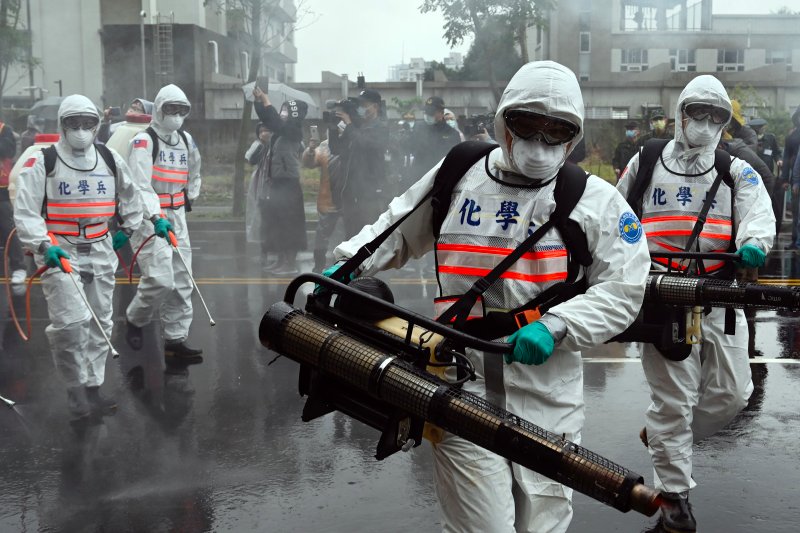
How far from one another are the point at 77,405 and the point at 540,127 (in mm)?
4029

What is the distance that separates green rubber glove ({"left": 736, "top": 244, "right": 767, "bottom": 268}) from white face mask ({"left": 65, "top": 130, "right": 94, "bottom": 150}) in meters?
4.08

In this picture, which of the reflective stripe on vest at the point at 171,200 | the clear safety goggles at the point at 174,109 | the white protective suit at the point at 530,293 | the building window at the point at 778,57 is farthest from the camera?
the building window at the point at 778,57

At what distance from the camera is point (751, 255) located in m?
4.38

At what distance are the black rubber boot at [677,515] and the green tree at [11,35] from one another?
15980 millimetres

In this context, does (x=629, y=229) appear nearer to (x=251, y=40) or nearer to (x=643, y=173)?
(x=643, y=173)

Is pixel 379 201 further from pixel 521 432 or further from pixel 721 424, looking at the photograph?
pixel 521 432

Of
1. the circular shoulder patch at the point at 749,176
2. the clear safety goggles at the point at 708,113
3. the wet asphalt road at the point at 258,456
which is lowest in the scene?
the wet asphalt road at the point at 258,456

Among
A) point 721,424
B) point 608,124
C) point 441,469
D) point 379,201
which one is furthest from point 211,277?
point 608,124

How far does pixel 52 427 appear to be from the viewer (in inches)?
234

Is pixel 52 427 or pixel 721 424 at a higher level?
pixel 721 424

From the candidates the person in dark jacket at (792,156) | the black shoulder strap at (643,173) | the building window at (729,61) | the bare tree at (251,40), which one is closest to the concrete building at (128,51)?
the bare tree at (251,40)

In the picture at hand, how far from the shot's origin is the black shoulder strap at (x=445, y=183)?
3.27 m

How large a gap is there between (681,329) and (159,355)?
452 cm

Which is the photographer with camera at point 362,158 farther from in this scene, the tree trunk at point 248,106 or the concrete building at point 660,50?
the tree trunk at point 248,106
